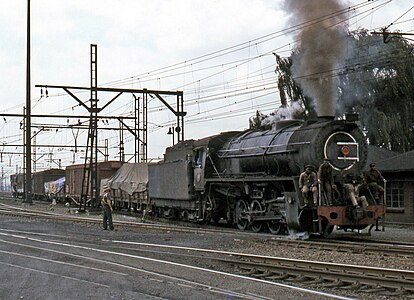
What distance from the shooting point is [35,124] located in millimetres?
43469

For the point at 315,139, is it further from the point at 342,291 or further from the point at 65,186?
the point at 65,186

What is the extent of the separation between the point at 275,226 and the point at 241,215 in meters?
1.72

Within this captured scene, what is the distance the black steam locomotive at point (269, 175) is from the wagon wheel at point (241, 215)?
32 millimetres

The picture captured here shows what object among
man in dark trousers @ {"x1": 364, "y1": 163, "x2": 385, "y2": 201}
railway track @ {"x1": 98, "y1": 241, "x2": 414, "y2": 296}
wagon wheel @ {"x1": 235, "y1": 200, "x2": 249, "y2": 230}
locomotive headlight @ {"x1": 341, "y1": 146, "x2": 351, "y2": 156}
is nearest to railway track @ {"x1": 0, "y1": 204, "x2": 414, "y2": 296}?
railway track @ {"x1": 98, "y1": 241, "x2": 414, "y2": 296}

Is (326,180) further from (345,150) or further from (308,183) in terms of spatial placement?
(345,150)

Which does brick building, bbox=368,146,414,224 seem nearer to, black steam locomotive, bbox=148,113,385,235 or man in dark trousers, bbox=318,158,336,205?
black steam locomotive, bbox=148,113,385,235

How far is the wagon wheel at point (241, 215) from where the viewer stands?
715 inches

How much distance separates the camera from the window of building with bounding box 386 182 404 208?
22188 mm

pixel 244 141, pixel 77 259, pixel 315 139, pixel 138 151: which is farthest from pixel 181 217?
pixel 138 151

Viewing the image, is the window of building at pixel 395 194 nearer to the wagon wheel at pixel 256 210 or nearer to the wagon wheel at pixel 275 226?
the wagon wheel at pixel 256 210

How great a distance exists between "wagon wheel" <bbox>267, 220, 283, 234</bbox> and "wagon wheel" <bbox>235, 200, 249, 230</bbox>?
118 centimetres

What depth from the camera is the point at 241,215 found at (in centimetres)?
1839

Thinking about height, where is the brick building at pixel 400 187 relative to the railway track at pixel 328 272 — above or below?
above

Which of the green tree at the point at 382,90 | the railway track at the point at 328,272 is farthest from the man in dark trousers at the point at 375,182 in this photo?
the green tree at the point at 382,90
